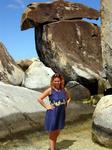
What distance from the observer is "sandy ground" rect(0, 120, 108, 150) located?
323 inches

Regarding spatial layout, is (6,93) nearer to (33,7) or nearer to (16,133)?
(16,133)

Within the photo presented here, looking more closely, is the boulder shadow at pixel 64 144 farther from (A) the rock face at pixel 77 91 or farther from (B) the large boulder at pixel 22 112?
(A) the rock face at pixel 77 91

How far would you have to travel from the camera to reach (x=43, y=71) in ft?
51.7

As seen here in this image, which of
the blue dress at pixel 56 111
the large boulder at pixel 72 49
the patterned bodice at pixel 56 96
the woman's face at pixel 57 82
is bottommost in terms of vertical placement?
the large boulder at pixel 72 49

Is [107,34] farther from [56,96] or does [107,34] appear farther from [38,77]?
[38,77]

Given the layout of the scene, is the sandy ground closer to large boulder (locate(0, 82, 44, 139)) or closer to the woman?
large boulder (locate(0, 82, 44, 139))

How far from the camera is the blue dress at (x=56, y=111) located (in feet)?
24.8

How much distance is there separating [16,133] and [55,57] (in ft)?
21.3

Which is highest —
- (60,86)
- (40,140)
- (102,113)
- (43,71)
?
(60,86)

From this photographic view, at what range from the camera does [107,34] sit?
443 inches

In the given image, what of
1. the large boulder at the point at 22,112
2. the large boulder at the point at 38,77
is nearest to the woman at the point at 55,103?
the large boulder at the point at 22,112

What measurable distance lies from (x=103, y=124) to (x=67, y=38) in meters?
8.09

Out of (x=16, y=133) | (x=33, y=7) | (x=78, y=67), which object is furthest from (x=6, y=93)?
(x=33, y=7)

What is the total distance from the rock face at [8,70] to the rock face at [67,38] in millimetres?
1110
